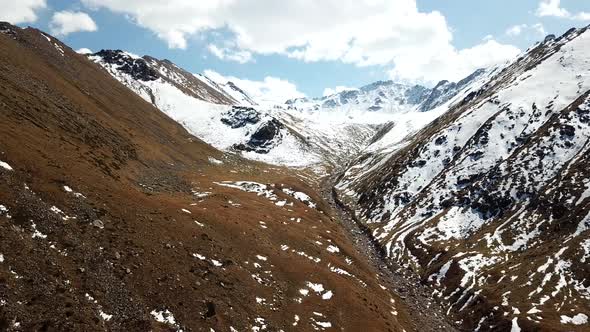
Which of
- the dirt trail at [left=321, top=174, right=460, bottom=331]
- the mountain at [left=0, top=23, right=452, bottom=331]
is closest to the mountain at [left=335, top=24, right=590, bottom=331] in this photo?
the dirt trail at [left=321, top=174, right=460, bottom=331]

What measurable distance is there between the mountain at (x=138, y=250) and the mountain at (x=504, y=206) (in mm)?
12159

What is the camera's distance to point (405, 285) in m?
87.0

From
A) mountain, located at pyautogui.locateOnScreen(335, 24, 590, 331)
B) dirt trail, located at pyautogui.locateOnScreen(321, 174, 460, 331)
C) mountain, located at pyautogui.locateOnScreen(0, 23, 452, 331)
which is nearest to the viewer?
mountain, located at pyautogui.locateOnScreen(0, 23, 452, 331)

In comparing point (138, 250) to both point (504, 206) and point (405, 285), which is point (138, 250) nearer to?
point (405, 285)

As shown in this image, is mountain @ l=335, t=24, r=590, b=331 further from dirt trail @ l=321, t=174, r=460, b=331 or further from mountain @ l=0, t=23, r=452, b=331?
mountain @ l=0, t=23, r=452, b=331

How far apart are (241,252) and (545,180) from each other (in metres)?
88.2

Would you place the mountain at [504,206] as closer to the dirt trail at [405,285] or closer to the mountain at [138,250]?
the dirt trail at [405,285]

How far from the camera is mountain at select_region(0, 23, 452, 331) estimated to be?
123ft

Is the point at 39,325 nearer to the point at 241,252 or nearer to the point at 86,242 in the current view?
the point at 86,242

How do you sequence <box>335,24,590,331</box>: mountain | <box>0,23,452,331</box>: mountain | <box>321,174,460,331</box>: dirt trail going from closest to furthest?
<box>0,23,452,331</box>: mountain < <box>321,174,460,331</box>: dirt trail < <box>335,24,590,331</box>: mountain

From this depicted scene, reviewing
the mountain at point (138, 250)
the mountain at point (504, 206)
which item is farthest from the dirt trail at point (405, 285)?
the mountain at point (504, 206)

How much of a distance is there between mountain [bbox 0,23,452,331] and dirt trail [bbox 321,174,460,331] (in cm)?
82

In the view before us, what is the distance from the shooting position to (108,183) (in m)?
60.5

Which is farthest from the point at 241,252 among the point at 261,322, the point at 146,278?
the point at 146,278
